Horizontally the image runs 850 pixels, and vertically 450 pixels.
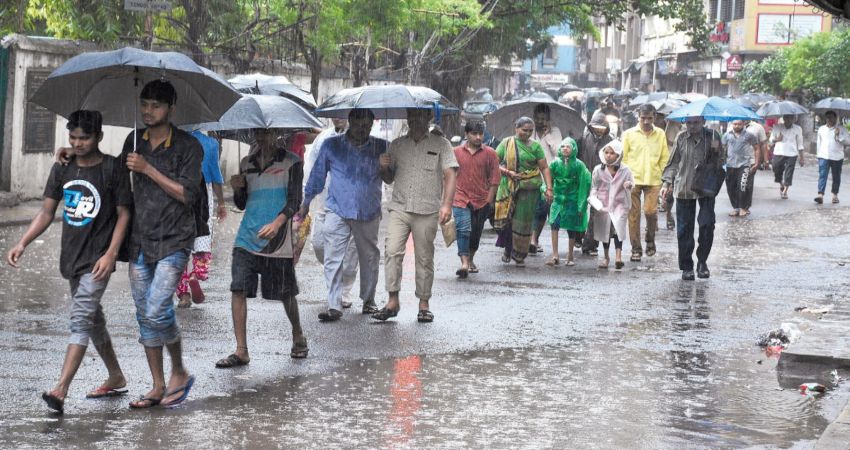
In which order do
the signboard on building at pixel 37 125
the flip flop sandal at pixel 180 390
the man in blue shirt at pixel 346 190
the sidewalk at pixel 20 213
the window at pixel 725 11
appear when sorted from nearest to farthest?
the flip flop sandal at pixel 180 390
the man in blue shirt at pixel 346 190
the sidewalk at pixel 20 213
the signboard on building at pixel 37 125
the window at pixel 725 11

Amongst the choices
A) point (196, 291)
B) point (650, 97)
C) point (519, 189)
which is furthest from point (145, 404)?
point (650, 97)

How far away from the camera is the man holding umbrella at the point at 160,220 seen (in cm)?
720

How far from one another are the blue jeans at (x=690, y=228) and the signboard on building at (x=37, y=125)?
9084 millimetres

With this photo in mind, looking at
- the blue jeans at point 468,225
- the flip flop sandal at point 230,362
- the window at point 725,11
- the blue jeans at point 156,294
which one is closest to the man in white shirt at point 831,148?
the blue jeans at point 468,225

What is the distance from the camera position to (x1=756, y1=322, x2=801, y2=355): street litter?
1009cm

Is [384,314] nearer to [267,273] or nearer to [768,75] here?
[267,273]

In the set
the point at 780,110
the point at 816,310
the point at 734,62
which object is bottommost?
the point at 816,310

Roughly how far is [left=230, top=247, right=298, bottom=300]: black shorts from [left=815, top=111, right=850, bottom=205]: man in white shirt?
16.7 metres

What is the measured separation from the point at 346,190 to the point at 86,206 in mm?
3588

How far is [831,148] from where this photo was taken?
23.6m

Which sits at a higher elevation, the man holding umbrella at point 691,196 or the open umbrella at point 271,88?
the open umbrella at point 271,88

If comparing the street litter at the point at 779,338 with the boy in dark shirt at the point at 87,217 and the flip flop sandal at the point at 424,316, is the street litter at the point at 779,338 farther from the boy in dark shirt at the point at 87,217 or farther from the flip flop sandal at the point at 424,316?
the boy in dark shirt at the point at 87,217

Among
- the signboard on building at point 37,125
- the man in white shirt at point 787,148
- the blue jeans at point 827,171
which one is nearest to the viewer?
the signboard on building at point 37,125

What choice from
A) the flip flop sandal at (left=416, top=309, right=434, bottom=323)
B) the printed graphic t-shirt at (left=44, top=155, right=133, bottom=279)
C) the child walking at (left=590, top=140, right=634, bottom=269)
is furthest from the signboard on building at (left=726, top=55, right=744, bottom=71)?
the printed graphic t-shirt at (left=44, top=155, right=133, bottom=279)
